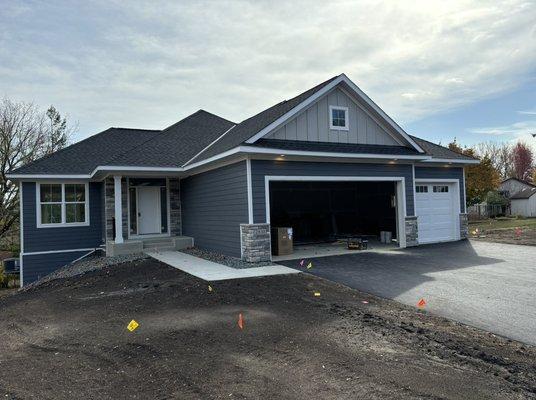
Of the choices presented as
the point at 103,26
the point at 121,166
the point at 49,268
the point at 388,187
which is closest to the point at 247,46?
the point at 103,26

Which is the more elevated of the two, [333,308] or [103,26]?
[103,26]

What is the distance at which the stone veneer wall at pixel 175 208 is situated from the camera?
16359mm

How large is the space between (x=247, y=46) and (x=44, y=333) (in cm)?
1063

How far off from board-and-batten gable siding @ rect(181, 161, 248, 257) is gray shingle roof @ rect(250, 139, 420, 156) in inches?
42.0

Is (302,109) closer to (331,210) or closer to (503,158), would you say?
(331,210)

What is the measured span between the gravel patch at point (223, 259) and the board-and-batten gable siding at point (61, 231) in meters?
4.13

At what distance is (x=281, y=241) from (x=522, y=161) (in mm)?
64512

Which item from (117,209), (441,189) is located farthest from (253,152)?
(441,189)

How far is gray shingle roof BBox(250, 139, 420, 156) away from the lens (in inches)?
454

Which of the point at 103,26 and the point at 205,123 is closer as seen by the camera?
the point at 103,26

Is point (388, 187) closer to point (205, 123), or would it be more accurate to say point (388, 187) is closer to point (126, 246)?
point (205, 123)

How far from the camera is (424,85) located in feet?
51.0

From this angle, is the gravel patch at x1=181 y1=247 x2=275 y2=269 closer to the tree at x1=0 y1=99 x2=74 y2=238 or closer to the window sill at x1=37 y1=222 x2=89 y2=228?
the window sill at x1=37 y1=222 x2=89 y2=228

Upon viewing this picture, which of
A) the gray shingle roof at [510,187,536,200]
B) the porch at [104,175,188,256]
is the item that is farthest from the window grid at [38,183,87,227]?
the gray shingle roof at [510,187,536,200]
